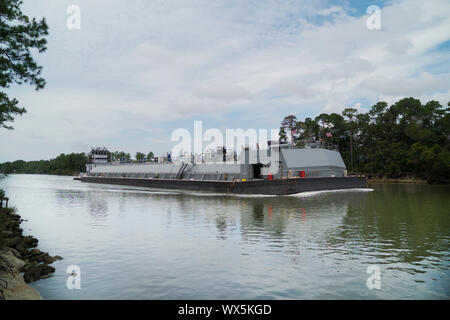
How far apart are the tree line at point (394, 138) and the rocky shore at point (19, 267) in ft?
184

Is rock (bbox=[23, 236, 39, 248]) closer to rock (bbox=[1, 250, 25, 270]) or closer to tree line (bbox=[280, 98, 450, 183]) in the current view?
rock (bbox=[1, 250, 25, 270])

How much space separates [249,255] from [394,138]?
85687 mm

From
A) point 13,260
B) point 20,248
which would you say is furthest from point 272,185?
point 13,260

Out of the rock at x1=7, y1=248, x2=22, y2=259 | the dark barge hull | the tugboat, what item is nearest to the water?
the rock at x1=7, y1=248, x2=22, y2=259

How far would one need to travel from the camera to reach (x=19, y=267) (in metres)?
10.1

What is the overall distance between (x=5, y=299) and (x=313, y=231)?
12.5m

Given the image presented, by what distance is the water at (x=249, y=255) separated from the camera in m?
8.47

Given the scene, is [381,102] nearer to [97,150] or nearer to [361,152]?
[361,152]

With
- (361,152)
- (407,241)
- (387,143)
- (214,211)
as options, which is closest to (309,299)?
(407,241)

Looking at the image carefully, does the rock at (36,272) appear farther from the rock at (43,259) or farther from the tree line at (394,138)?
the tree line at (394,138)

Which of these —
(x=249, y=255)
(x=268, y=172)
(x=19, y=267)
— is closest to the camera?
(x=19, y=267)

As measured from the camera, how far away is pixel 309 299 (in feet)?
25.8

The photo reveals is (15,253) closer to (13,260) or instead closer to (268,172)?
(13,260)

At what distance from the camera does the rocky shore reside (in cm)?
782
